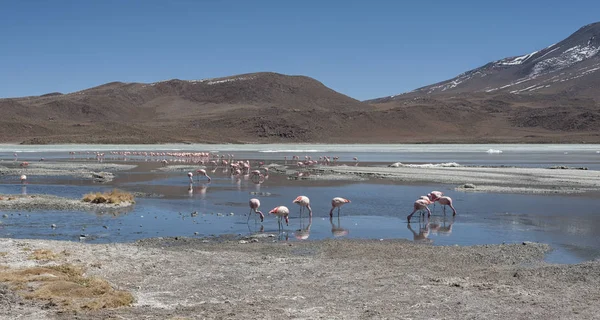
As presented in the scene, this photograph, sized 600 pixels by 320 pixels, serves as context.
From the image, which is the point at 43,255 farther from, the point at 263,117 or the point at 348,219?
the point at 263,117

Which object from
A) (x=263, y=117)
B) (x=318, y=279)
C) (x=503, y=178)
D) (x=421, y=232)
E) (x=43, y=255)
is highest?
(x=263, y=117)

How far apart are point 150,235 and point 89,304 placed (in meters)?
6.68

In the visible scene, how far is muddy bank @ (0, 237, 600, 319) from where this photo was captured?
8570mm

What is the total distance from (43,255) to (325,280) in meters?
5.13

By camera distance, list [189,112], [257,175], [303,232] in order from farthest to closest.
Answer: [189,112] → [257,175] → [303,232]

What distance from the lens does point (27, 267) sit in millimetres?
10703

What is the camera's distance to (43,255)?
11562mm

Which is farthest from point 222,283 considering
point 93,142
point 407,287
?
point 93,142

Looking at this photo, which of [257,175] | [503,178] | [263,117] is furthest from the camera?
[263,117]

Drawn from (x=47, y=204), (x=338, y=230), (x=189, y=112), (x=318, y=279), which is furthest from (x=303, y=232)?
(x=189, y=112)

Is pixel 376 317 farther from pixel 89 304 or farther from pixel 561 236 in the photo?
pixel 561 236

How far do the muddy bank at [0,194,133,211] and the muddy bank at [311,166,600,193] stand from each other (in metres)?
14.2

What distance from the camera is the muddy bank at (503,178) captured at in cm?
2669

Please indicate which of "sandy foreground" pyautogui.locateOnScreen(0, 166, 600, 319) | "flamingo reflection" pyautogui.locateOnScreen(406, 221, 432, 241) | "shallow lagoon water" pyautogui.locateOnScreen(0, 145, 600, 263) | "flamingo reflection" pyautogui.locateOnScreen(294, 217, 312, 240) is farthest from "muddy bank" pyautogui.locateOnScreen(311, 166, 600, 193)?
"sandy foreground" pyautogui.locateOnScreen(0, 166, 600, 319)
